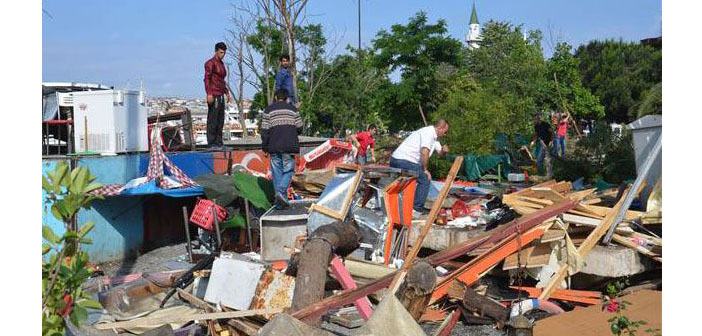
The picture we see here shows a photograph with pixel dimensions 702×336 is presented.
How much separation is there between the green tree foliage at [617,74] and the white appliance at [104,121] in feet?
126

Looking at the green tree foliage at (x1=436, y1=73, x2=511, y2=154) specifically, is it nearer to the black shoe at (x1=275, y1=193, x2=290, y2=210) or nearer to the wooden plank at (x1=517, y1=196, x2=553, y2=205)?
the black shoe at (x1=275, y1=193, x2=290, y2=210)

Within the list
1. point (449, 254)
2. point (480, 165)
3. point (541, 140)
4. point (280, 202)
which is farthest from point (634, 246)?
point (541, 140)

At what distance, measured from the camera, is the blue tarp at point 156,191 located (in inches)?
402

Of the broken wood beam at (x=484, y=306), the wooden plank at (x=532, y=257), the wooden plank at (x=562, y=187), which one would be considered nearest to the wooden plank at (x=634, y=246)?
the wooden plank at (x=532, y=257)

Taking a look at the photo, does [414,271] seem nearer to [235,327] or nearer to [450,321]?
[450,321]

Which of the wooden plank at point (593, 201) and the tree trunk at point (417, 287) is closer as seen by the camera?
the tree trunk at point (417, 287)

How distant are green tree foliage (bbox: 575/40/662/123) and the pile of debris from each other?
127 ft

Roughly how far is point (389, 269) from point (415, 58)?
22.4m

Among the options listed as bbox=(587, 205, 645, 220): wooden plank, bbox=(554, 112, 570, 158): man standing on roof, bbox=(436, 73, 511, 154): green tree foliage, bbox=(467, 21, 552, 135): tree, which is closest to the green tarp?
bbox=(436, 73, 511, 154): green tree foliage

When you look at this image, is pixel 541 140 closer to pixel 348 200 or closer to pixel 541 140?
pixel 541 140

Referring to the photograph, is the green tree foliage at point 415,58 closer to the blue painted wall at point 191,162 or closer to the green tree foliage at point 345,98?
the green tree foliage at point 345,98

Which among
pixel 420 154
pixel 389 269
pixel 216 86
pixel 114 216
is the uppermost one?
pixel 216 86

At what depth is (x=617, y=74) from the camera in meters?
48.2

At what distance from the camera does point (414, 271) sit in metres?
6.18
